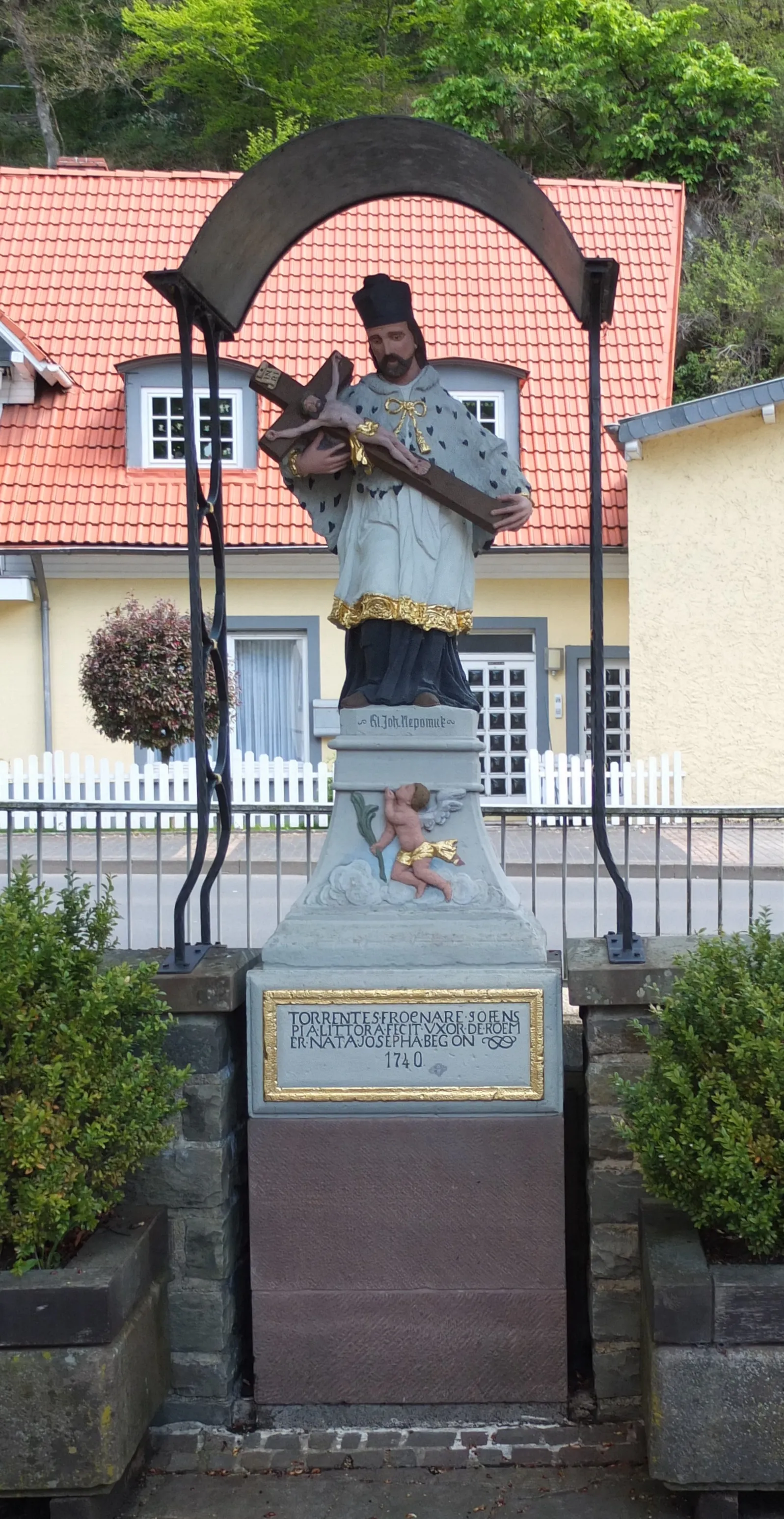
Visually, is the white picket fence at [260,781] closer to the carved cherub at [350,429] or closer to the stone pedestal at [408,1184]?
the carved cherub at [350,429]

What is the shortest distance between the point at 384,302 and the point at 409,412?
1.15 feet

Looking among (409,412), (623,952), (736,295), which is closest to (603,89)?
(736,295)

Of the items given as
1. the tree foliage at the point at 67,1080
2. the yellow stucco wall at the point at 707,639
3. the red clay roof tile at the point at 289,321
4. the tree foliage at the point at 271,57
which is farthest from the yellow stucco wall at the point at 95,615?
the tree foliage at the point at 67,1080

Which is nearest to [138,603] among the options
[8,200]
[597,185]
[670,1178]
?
[8,200]

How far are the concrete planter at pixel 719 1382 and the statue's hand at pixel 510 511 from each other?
2317mm

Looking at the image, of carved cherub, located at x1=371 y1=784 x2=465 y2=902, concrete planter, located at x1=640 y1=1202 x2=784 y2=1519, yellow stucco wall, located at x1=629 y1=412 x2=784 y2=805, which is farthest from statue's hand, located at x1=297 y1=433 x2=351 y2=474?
yellow stucco wall, located at x1=629 y1=412 x2=784 y2=805

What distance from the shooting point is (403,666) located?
468 centimetres

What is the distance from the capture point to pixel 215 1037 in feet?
13.9

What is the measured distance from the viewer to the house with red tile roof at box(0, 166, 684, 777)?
663 inches

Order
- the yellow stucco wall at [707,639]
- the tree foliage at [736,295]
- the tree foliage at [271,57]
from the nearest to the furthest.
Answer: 1. the yellow stucco wall at [707,639]
2. the tree foliage at [736,295]
3. the tree foliage at [271,57]

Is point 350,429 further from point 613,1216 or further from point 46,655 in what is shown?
point 46,655

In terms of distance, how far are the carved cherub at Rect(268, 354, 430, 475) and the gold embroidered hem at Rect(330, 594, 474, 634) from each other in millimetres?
404

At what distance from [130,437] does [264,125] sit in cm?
1416

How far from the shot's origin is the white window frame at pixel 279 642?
17.4 metres
